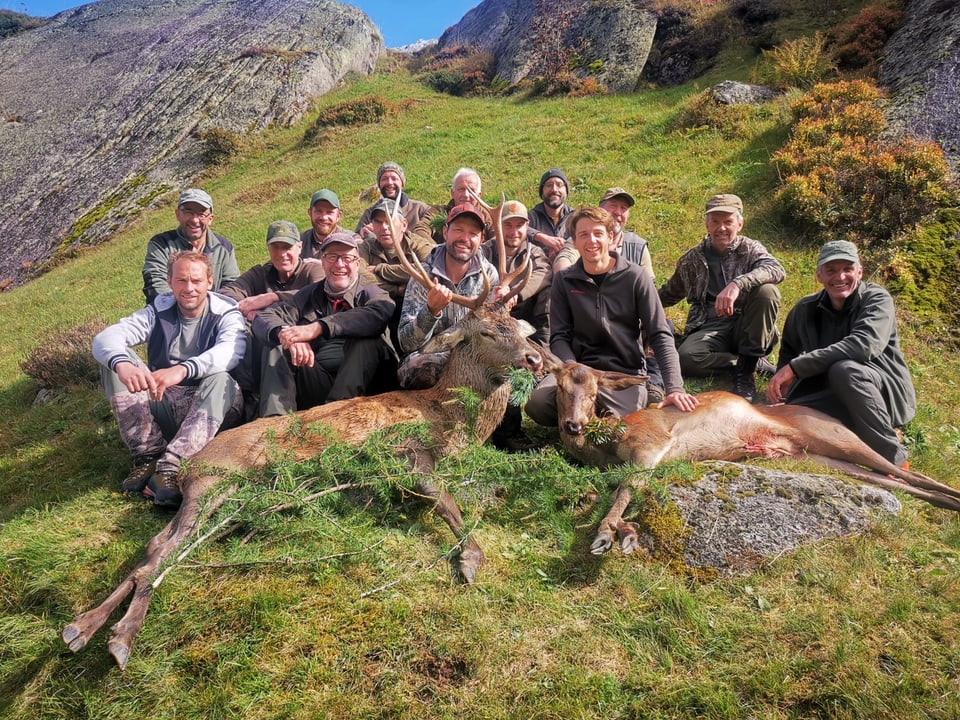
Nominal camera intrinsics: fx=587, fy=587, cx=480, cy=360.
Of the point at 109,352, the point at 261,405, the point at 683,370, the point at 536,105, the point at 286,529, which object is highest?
the point at 536,105

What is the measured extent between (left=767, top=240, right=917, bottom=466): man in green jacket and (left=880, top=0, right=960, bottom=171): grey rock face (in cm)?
690

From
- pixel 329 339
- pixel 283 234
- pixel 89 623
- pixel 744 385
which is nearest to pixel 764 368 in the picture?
pixel 744 385

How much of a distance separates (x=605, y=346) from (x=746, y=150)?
31.7 feet

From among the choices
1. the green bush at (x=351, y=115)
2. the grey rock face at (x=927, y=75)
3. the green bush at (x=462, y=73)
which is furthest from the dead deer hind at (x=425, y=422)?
the green bush at (x=462, y=73)

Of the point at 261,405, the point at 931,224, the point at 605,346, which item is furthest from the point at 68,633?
the point at 931,224

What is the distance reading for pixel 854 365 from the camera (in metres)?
4.66

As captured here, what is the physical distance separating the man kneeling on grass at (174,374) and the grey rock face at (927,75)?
37.1 feet

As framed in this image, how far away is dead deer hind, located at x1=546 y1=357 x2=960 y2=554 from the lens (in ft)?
14.9

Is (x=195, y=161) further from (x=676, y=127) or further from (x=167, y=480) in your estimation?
(x=167, y=480)

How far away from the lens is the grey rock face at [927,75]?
10.3 meters

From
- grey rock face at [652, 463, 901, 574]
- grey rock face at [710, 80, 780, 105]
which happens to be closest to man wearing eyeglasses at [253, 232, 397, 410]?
grey rock face at [652, 463, 901, 574]

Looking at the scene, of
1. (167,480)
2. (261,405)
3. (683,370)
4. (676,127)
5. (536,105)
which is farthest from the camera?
(536,105)

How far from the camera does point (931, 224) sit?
8.69 metres

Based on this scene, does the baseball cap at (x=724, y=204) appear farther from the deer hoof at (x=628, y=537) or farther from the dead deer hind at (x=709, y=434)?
the deer hoof at (x=628, y=537)
